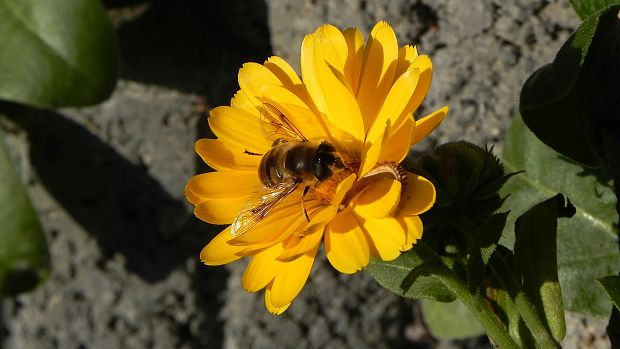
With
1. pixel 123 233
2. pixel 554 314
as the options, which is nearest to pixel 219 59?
pixel 123 233

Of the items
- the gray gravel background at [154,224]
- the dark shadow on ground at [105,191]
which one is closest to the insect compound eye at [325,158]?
the gray gravel background at [154,224]

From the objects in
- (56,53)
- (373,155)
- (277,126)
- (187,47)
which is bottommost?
(187,47)

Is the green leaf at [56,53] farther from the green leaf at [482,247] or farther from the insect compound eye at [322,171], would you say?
the green leaf at [482,247]

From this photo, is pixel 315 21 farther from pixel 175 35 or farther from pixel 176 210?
pixel 176 210

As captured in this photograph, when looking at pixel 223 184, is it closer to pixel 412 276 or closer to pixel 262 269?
pixel 262 269

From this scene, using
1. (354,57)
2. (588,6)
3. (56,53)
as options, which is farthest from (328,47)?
(56,53)

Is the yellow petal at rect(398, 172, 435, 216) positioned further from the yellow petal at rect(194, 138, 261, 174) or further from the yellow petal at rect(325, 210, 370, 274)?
the yellow petal at rect(194, 138, 261, 174)
